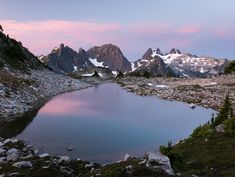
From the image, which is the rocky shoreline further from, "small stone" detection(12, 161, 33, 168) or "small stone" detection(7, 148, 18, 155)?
"small stone" detection(12, 161, 33, 168)

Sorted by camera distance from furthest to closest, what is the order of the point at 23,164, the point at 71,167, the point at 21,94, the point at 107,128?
the point at 21,94
the point at 107,128
the point at 71,167
the point at 23,164

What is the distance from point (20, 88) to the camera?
Answer: 200 ft

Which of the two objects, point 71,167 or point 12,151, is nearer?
point 71,167

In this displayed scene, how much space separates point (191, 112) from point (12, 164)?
1662 inches

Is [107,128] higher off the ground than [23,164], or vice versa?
[23,164]

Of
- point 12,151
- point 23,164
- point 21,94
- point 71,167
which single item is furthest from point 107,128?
point 23,164

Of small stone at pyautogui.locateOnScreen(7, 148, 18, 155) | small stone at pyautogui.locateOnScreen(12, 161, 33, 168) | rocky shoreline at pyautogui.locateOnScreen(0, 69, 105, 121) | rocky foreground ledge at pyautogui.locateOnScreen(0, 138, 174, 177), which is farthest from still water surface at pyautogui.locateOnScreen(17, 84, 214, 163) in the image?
small stone at pyautogui.locateOnScreen(12, 161, 33, 168)

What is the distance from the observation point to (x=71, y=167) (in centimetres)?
2306

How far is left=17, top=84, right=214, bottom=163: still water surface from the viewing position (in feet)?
107

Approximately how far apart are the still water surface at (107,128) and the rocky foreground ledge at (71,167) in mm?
4879

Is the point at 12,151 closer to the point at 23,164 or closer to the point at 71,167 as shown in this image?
the point at 23,164

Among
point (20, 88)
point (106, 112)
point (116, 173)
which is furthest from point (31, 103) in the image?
point (116, 173)

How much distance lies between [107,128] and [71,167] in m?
19.8

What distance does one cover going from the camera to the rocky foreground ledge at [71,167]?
58.2ft
